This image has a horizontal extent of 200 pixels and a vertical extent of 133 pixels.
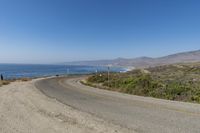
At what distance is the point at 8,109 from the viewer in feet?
31.9

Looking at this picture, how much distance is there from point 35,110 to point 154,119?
518 centimetres

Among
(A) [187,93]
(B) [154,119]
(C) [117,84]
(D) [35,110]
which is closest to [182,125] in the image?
(B) [154,119]

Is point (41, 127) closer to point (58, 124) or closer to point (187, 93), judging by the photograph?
point (58, 124)

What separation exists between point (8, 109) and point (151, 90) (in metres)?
9.89

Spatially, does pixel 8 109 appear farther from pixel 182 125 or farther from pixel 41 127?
pixel 182 125

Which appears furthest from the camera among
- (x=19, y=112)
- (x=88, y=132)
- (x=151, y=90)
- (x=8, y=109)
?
(x=151, y=90)

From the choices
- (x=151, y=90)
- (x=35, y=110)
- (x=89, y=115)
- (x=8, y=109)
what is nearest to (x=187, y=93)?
(x=151, y=90)

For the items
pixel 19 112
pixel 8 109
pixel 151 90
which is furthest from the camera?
pixel 151 90

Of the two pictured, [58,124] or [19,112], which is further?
[19,112]

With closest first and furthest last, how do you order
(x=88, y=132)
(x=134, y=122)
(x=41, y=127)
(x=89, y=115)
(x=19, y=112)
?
(x=88, y=132)
(x=41, y=127)
(x=134, y=122)
(x=89, y=115)
(x=19, y=112)

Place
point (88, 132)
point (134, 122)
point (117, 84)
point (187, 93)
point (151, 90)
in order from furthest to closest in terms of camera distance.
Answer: point (117, 84) → point (151, 90) → point (187, 93) → point (134, 122) → point (88, 132)

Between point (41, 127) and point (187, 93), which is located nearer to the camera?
point (41, 127)

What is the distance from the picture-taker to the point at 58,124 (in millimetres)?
6984

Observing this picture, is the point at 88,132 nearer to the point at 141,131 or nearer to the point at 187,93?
the point at 141,131
